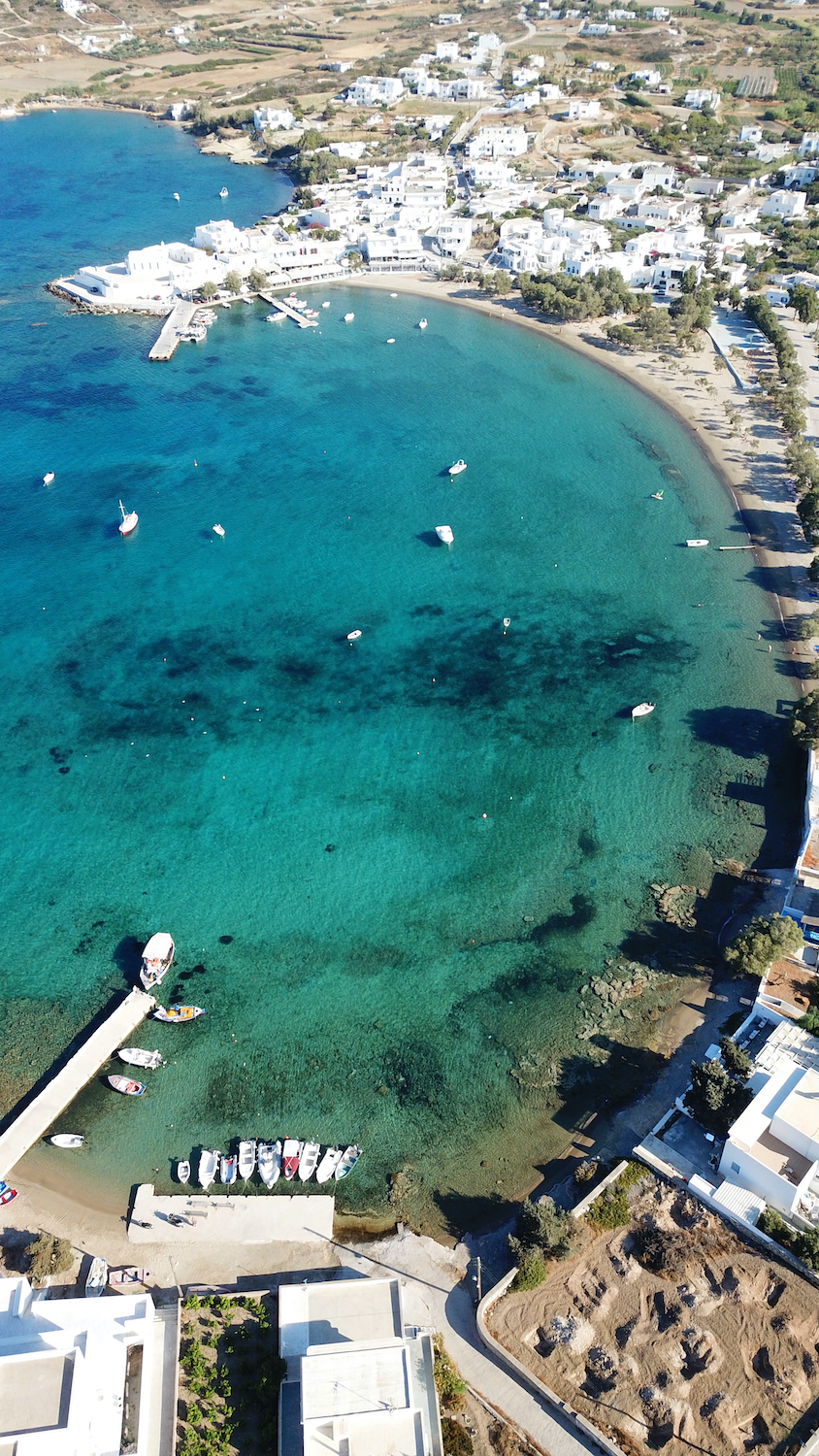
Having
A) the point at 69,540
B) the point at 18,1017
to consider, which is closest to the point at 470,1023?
the point at 18,1017

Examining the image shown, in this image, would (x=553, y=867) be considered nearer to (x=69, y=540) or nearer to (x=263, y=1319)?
(x=263, y=1319)

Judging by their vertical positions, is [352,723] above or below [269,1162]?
above

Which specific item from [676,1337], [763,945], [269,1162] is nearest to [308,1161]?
[269,1162]

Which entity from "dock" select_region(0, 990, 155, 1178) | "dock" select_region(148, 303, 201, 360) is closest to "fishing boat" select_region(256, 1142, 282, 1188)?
"dock" select_region(0, 990, 155, 1178)

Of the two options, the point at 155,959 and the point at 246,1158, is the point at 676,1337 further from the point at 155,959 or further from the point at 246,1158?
the point at 155,959

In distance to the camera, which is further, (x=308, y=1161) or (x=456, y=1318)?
(x=308, y=1161)
